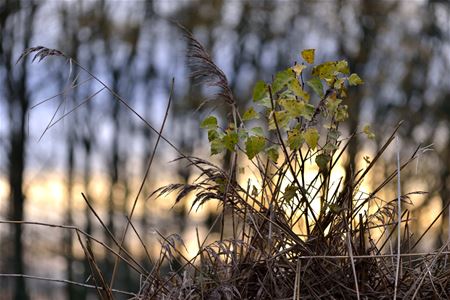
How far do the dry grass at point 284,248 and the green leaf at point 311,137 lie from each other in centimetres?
6

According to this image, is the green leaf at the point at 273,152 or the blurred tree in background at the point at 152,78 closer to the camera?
the green leaf at the point at 273,152

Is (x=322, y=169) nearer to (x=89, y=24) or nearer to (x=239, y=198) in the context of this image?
(x=239, y=198)

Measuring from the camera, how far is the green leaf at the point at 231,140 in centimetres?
191

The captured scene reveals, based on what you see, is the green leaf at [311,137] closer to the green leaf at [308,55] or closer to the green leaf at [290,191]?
the green leaf at [290,191]

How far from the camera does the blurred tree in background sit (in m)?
21.0

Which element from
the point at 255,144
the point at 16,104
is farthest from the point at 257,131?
the point at 16,104

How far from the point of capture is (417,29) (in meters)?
21.9

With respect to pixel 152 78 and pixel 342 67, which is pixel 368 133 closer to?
pixel 342 67

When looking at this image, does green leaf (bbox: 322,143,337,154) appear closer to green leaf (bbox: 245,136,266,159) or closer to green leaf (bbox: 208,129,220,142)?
green leaf (bbox: 245,136,266,159)

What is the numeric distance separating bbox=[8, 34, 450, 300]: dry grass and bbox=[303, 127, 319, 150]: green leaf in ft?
0.21

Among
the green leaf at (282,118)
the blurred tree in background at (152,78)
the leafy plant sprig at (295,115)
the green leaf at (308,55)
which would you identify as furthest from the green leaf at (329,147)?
the blurred tree in background at (152,78)

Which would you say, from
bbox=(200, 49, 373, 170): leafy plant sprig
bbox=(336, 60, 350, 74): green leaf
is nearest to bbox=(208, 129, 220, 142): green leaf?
bbox=(200, 49, 373, 170): leafy plant sprig

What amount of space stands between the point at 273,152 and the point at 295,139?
101mm

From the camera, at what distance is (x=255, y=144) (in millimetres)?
1884
